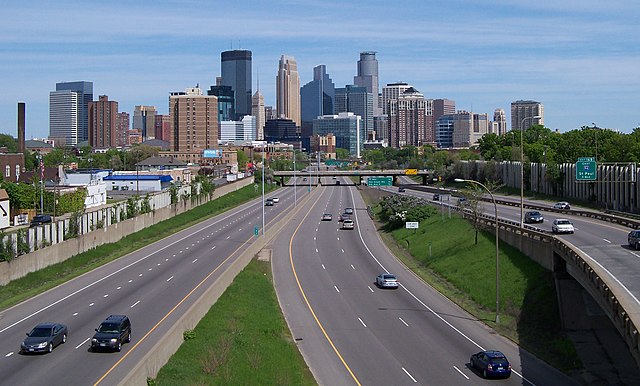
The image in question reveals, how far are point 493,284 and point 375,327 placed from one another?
10449mm

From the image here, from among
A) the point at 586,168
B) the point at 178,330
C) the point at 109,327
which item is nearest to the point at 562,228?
the point at 586,168

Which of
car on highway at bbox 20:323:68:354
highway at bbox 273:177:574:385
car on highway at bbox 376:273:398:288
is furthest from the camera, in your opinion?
car on highway at bbox 376:273:398:288

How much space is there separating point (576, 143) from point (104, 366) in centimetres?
12219

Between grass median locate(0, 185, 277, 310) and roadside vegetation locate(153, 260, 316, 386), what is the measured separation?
13257 mm

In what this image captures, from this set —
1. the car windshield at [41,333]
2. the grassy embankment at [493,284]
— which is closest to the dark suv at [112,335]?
the car windshield at [41,333]

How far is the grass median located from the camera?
52.4 meters

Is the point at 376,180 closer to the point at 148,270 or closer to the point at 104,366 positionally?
the point at 148,270

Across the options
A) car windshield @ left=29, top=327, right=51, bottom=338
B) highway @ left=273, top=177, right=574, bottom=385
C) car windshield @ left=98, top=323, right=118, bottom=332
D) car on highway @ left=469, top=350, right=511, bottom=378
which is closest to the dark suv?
car windshield @ left=98, top=323, right=118, bottom=332

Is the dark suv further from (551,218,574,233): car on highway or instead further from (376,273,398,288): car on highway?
(551,218,574,233): car on highway

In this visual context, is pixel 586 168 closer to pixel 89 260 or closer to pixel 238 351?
pixel 89 260

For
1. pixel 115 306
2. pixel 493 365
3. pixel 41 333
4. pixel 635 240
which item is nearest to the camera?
pixel 493 365

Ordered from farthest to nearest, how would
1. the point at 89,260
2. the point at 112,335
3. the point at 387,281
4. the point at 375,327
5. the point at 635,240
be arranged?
the point at 89,260, the point at 387,281, the point at 635,240, the point at 375,327, the point at 112,335

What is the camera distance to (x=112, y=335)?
34.1 m

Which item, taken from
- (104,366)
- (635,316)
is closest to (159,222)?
(104,366)
